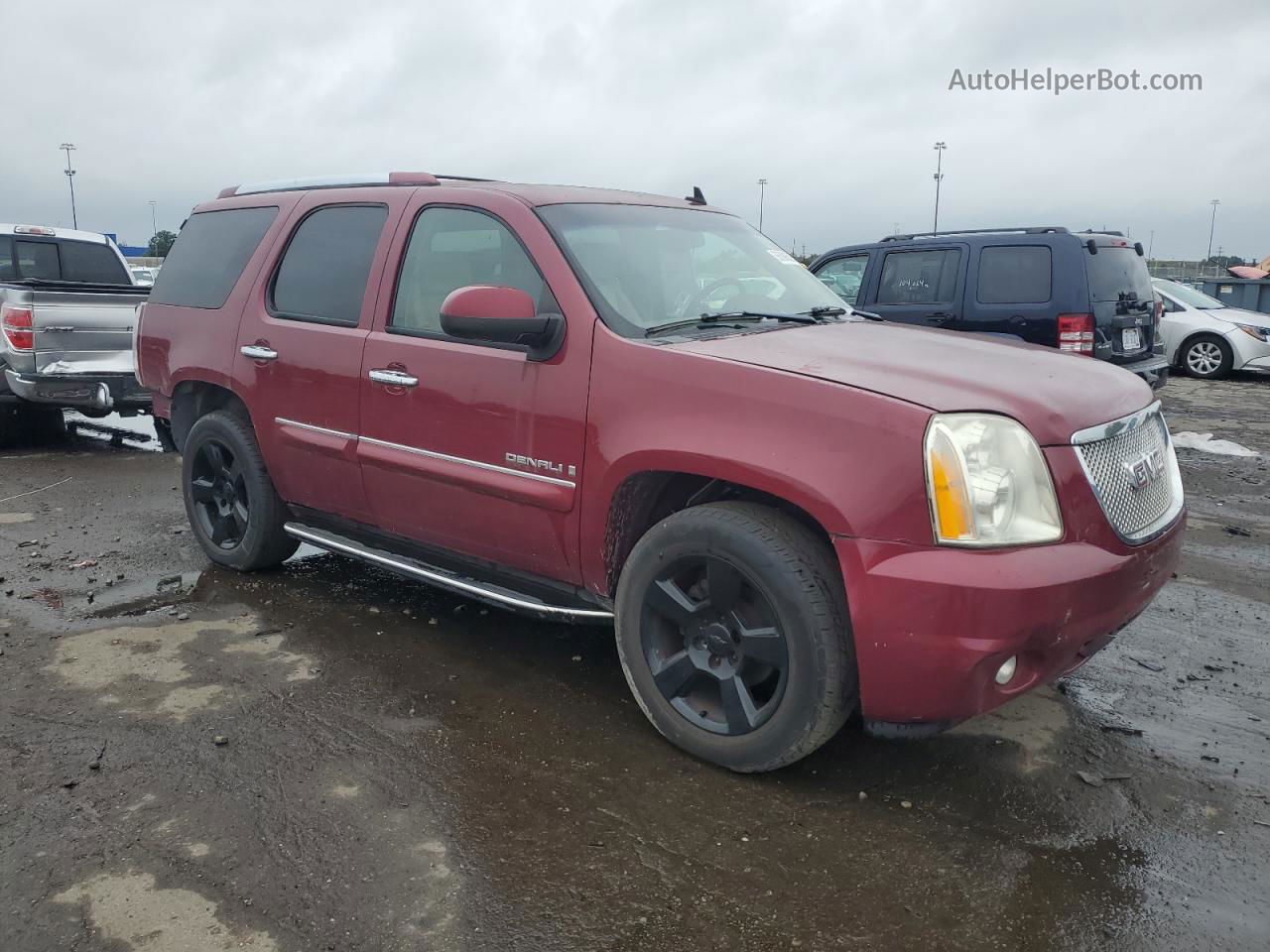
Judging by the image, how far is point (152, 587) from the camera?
4.97 m

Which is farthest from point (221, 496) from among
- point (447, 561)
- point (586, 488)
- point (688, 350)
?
point (688, 350)

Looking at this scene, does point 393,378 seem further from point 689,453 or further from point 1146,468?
point 1146,468

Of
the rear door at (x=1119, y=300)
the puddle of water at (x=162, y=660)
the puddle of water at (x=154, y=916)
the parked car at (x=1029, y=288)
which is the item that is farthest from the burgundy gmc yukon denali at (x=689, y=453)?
the rear door at (x=1119, y=300)

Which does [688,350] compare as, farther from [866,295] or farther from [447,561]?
[866,295]

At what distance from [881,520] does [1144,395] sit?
131 cm

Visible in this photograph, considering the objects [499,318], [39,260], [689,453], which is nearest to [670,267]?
[499,318]

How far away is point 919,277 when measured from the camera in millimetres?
9062

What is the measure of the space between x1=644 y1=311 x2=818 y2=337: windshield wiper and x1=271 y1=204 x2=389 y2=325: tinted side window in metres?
1.45

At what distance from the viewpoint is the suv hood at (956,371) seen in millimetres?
2844

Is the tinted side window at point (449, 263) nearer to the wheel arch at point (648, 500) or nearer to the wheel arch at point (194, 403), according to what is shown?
the wheel arch at point (648, 500)

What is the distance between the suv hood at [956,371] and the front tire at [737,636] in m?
0.50

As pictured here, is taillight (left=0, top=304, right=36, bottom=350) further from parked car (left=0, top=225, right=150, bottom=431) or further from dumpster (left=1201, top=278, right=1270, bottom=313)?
dumpster (left=1201, top=278, right=1270, bottom=313)

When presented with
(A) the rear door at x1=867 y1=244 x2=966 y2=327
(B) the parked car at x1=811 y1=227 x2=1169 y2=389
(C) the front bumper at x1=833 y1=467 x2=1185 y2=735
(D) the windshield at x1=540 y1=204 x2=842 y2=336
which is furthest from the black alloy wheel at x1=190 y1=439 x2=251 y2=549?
(A) the rear door at x1=867 y1=244 x2=966 y2=327

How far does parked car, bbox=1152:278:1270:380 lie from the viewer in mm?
15016
